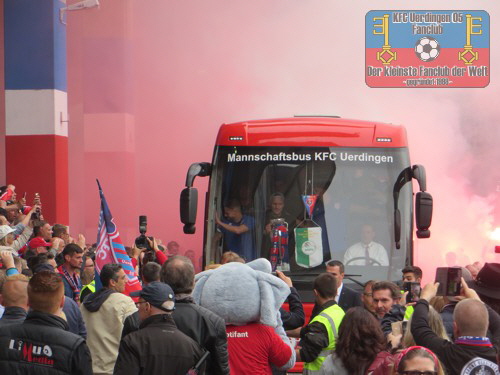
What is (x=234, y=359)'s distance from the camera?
24.2ft

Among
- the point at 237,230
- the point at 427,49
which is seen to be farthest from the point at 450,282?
the point at 427,49

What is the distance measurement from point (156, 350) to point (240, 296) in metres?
1.18

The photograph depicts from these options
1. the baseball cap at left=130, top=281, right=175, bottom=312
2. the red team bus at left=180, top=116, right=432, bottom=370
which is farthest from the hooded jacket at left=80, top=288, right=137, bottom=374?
the red team bus at left=180, top=116, right=432, bottom=370

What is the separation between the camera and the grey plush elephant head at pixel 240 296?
23.8ft

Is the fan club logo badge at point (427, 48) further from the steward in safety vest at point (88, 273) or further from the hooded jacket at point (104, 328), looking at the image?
the hooded jacket at point (104, 328)

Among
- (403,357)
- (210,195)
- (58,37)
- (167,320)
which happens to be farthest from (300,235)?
(58,37)

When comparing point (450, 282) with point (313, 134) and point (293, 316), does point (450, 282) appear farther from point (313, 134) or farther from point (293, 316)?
point (313, 134)

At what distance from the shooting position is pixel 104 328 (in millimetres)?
8547

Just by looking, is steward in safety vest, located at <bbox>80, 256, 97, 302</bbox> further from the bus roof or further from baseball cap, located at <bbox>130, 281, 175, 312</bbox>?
baseball cap, located at <bbox>130, 281, 175, 312</bbox>

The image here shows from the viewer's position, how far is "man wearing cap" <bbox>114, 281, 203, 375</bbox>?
6168 millimetres

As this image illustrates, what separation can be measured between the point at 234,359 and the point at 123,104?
46.5 feet

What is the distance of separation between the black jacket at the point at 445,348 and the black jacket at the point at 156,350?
1.31 m

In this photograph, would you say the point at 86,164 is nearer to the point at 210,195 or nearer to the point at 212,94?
the point at 212,94

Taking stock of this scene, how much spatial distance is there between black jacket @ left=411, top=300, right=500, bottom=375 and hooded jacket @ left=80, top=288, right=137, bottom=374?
9.00ft
